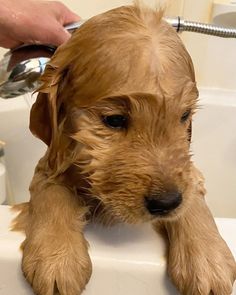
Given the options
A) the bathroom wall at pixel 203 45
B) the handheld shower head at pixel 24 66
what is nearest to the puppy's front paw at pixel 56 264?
the handheld shower head at pixel 24 66

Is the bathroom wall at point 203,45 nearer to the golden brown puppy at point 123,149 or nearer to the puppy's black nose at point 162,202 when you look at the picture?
the golden brown puppy at point 123,149

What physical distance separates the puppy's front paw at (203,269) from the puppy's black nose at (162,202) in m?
0.08

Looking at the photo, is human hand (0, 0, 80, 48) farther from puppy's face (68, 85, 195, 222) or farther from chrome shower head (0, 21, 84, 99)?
puppy's face (68, 85, 195, 222)

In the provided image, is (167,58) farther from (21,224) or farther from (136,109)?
(21,224)

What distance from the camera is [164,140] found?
2.14ft

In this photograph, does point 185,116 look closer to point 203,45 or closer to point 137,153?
point 137,153

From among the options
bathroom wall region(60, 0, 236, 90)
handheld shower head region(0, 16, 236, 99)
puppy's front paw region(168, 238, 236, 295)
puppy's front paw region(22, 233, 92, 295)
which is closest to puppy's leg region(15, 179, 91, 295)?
puppy's front paw region(22, 233, 92, 295)

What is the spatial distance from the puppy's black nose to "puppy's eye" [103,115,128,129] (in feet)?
0.36

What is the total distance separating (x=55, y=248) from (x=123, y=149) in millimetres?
151

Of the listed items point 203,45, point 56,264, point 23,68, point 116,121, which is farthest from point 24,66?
point 203,45

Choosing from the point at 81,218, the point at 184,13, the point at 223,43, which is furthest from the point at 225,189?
the point at 81,218

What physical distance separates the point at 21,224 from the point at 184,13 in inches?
40.2

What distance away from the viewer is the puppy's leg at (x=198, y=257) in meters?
0.63

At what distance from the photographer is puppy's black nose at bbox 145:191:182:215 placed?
0.60 metres
